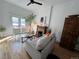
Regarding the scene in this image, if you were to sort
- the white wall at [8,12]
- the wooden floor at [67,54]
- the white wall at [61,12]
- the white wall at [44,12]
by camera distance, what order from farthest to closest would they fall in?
1. the white wall at [44,12]
2. the white wall at [8,12]
3. the white wall at [61,12]
4. the wooden floor at [67,54]

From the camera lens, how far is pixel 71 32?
3408mm

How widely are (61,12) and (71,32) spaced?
1729 mm

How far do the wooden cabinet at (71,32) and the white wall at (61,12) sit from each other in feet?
2.33

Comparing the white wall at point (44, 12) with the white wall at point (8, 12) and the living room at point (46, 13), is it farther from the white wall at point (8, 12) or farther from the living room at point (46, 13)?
the white wall at point (8, 12)

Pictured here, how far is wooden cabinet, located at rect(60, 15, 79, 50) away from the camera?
3.21 m

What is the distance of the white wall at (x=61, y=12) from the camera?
3.81m

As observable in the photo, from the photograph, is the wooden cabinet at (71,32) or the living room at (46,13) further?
the living room at (46,13)

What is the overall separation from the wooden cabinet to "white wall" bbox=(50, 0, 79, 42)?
2.33 feet

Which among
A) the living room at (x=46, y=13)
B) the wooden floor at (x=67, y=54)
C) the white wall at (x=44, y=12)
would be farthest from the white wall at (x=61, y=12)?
the wooden floor at (x=67, y=54)

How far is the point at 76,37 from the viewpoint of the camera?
10.6 ft

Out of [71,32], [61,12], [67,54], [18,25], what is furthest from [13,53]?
[18,25]

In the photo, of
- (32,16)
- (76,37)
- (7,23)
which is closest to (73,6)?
(76,37)

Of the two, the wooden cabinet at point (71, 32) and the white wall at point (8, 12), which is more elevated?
the white wall at point (8, 12)

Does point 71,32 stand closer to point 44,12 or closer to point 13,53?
point 13,53
